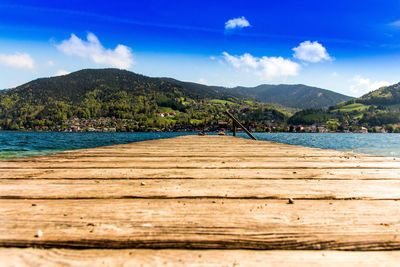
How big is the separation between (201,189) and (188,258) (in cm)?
89

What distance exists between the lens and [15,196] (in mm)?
1514

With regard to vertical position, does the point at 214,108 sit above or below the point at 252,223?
above

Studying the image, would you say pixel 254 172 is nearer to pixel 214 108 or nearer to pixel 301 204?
pixel 301 204

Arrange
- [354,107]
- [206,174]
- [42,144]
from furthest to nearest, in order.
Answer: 1. [354,107]
2. [42,144]
3. [206,174]

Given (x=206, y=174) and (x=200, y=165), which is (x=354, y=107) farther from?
(x=206, y=174)

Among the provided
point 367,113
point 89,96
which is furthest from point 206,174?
point 89,96

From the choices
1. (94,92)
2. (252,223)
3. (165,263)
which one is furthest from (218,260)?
(94,92)

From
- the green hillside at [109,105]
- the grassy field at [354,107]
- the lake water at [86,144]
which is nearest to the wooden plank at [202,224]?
the lake water at [86,144]

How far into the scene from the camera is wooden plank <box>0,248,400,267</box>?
0.82 m

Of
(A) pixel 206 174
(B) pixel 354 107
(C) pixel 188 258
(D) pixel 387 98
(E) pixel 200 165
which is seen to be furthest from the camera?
(B) pixel 354 107

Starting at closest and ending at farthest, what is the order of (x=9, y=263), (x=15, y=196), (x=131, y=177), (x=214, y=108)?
(x=9, y=263) → (x=15, y=196) → (x=131, y=177) → (x=214, y=108)

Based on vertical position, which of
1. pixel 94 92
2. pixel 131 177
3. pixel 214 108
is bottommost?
pixel 131 177

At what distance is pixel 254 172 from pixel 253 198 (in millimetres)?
965

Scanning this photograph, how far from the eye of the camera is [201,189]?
1731 mm
